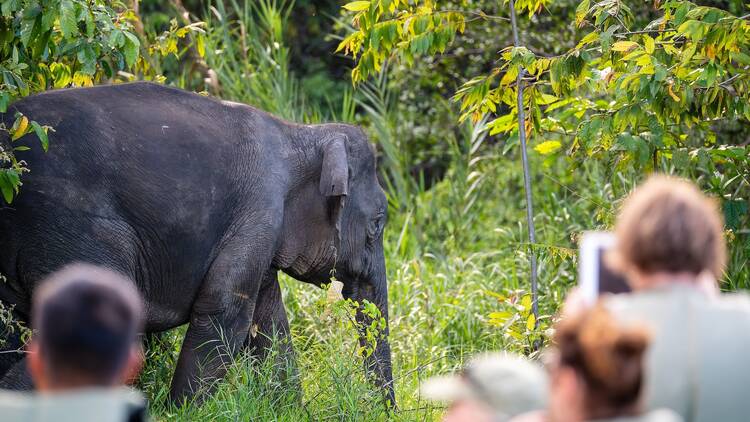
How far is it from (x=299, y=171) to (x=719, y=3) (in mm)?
5405

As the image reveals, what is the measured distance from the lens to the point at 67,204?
612 centimetres

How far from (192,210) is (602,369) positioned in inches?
168

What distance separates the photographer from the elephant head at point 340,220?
7.37 meters

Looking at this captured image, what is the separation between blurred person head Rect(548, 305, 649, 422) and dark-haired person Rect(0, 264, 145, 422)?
947 millimetres

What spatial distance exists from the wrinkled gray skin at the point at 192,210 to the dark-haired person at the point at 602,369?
3.93 meters

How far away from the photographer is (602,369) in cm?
263

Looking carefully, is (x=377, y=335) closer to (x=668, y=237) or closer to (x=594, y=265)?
(x=594, y=265)

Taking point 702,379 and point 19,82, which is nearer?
point 702,379

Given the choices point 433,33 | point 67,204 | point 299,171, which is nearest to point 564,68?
point 433,33

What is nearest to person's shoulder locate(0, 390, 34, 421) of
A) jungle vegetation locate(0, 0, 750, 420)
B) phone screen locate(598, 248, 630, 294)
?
phone screen locate(598, 248, 630, 294)

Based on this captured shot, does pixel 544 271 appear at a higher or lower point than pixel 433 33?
lower

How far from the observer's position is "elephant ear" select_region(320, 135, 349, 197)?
735 cm

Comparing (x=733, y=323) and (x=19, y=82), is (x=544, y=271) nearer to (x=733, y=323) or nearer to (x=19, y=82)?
(x=19, y=82)

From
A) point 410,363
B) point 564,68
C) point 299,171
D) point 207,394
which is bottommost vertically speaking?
point 410,363
